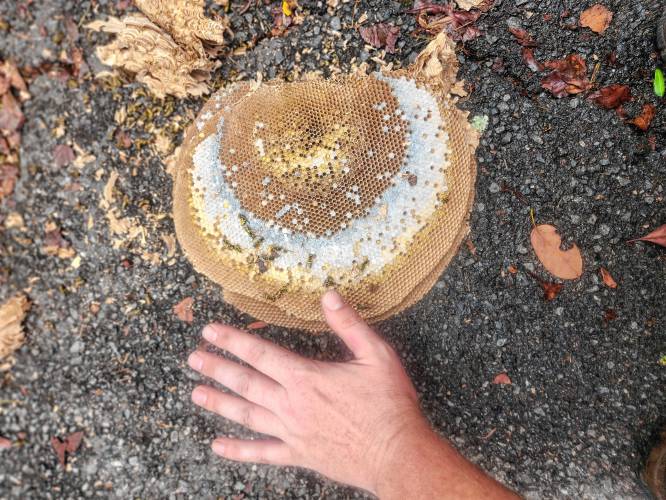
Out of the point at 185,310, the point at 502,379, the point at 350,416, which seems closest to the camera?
the point at 350,416

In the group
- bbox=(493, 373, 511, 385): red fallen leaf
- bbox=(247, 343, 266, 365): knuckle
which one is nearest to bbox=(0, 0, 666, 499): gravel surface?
bbox=(493, 373, 511, 385): red fallen leaf

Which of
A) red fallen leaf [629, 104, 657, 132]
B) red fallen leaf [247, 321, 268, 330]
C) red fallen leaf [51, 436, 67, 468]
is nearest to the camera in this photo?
red fallen leaf [629, 104, 657, 132]

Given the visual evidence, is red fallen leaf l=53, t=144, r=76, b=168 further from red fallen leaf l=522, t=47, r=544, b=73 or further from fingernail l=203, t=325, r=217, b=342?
red fallen leaf l=522, t=47, r=544, b=73

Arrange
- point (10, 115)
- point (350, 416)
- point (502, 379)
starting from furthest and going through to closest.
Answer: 1. point (10, 115)
2. point (502, 379)
3. point (350, 416)

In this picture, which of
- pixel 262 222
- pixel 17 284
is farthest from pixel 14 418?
pixel 262 222

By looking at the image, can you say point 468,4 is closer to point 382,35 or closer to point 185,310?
point 382,35

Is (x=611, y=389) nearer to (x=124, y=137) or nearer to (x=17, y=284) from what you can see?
(x=124, y=137)

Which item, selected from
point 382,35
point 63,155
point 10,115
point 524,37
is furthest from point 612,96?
point 10,115
